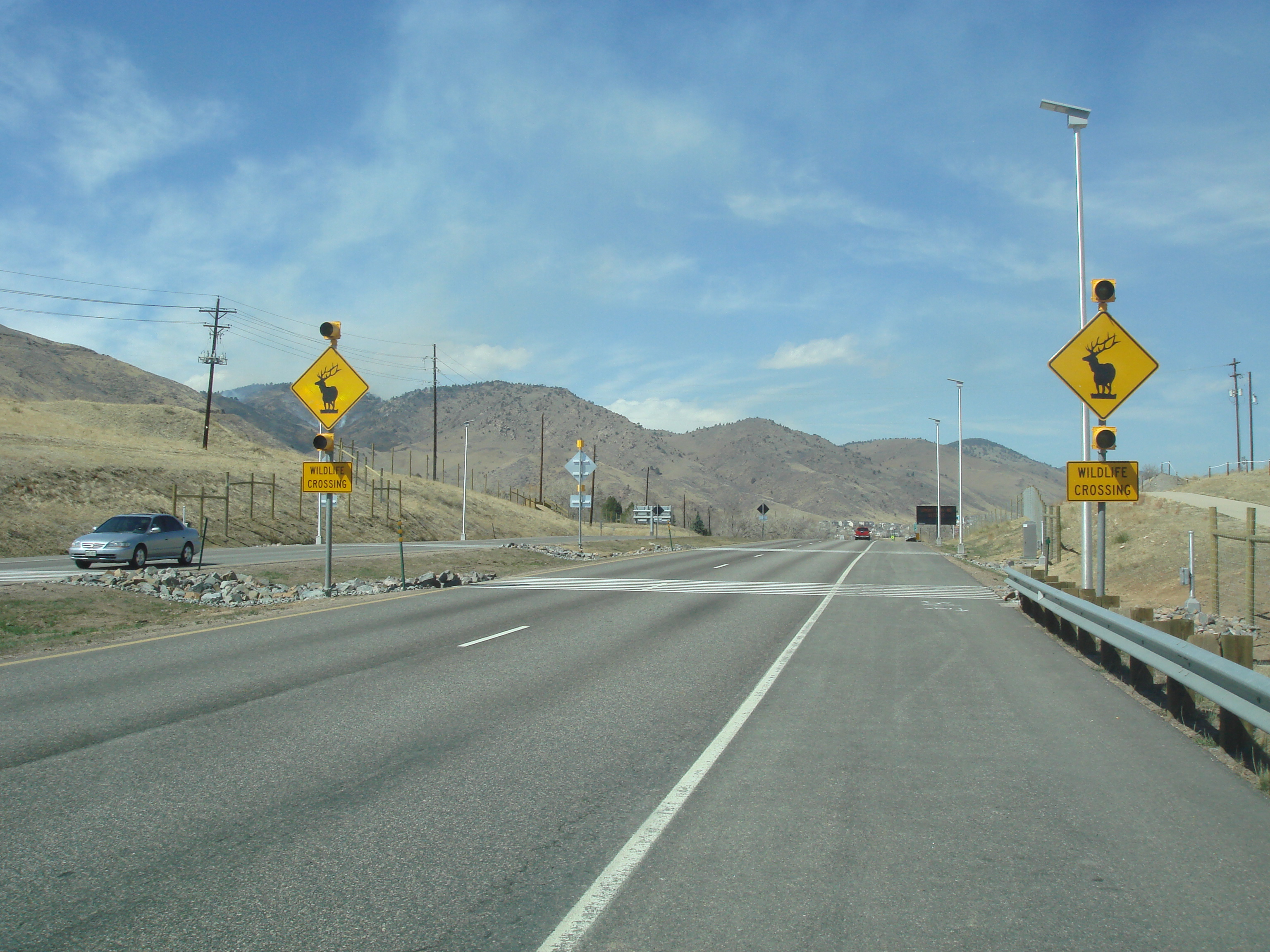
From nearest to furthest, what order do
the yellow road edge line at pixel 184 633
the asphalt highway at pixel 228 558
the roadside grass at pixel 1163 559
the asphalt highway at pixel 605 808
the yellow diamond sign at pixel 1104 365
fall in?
the asphalt highway at pixel 605 808, the yellow road edge line at pixel 184 633, the yellow diamond sign at pixel 1104 365, the roadside grass at pixel 1163 559, the asphalt highway at pixel 228 558

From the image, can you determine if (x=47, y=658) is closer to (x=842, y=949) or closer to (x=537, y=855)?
(x=537, y=855)

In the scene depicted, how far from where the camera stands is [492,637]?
1267 centimetres

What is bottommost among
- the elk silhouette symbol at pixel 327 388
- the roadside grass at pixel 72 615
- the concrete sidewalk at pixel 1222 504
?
the roadside grass at pixel 72 615

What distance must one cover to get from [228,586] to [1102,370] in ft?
56.2

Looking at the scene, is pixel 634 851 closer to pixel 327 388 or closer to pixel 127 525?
pixel 327 388

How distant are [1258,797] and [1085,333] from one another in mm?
9145

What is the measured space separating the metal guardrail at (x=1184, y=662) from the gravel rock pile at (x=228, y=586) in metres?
13.5

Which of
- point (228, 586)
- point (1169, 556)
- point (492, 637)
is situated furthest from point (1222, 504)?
point (228, 586)

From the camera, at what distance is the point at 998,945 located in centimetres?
385

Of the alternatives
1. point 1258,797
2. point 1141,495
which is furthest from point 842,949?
point 1141,495

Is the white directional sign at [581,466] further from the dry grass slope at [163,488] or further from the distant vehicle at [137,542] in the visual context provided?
the dry grass slope at [163,488]

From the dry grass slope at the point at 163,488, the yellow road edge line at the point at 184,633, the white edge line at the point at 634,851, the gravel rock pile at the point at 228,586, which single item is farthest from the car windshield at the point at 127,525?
the white edge line at the point at 634,851

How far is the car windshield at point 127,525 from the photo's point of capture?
26375 mm

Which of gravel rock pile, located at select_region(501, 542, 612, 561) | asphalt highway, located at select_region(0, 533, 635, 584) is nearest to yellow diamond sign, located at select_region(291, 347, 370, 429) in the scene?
asphalt highway, located at select_region(0, 533, 635, 584)
